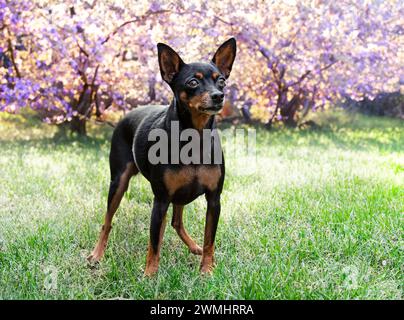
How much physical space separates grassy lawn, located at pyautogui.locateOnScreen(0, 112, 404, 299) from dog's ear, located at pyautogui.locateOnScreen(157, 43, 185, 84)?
130 cm

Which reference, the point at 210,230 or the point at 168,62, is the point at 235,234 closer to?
the point at 210,230

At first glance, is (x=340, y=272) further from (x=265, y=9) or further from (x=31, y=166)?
(x=265, y=9)

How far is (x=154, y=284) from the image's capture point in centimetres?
285

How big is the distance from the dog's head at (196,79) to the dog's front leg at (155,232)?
25.3 inches

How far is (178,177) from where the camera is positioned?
2.89 meters

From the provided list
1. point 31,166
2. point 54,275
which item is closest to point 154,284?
point 54,275

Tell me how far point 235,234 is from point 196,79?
145 cm

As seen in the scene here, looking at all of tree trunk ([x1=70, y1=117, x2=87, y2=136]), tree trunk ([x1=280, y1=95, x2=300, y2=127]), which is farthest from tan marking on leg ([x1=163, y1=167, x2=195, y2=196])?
tree trunk ([x1=280, y1=95, x2=300, y2=127])

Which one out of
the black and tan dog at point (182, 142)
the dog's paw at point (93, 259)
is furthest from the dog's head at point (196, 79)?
the dog's paw at point (93, 259)

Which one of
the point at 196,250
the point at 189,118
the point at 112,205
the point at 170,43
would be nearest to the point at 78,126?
the point at 170,43

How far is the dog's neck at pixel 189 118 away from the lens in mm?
2939

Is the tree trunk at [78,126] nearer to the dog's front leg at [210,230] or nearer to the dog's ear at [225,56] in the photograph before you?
the dog's ear at [225,56]

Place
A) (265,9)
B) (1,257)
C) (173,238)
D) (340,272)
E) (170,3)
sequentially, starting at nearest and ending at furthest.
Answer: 1. (340,272)
2. (1,257)
3. (173,238)
4. (170,3)
5. (265,9)
